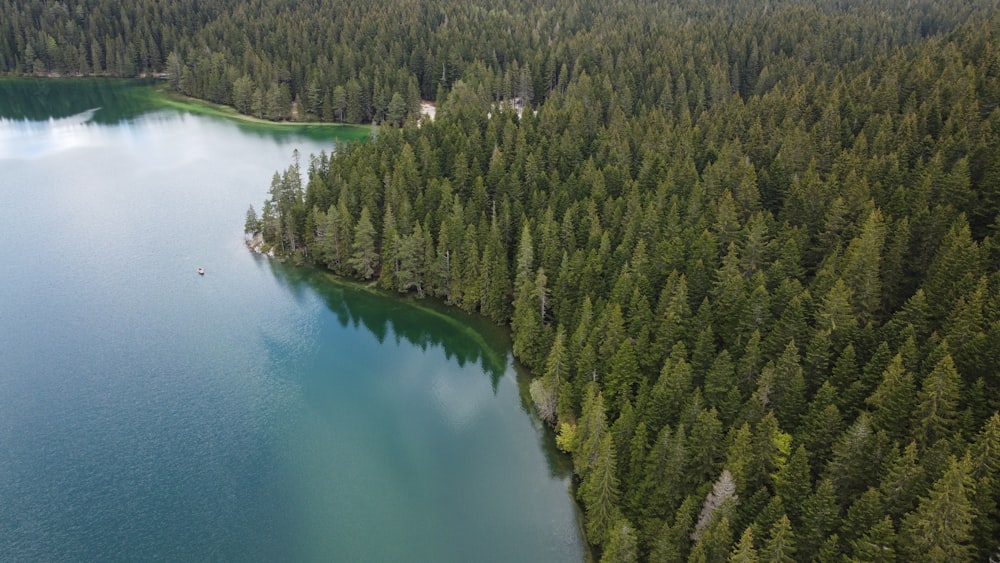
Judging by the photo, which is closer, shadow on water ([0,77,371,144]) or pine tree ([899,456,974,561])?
pine tree ([899,456,974,561])

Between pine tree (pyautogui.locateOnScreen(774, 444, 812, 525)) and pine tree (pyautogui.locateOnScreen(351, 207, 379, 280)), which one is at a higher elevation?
pine tree (pyautogui.locateOnScreen(774, 444, 812, 525))

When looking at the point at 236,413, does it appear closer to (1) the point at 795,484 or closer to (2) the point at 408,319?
(2) the point at 408,319

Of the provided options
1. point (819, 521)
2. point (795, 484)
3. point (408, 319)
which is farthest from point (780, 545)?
point (408, 319)

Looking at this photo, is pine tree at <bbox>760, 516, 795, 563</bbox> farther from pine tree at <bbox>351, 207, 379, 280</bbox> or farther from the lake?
pine tree at <bbox>351, 207, 379, 280</bbox>

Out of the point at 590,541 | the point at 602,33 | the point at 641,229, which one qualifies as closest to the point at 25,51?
the point at 602,33

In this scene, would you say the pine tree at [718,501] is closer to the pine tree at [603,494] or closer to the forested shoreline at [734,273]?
the forested shoreline at [734,273]

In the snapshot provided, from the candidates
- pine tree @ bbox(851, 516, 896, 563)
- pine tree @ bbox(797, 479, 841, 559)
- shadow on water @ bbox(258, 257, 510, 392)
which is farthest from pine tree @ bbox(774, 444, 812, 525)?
shadow on water @ bbox(258, 257, 510, 392)
